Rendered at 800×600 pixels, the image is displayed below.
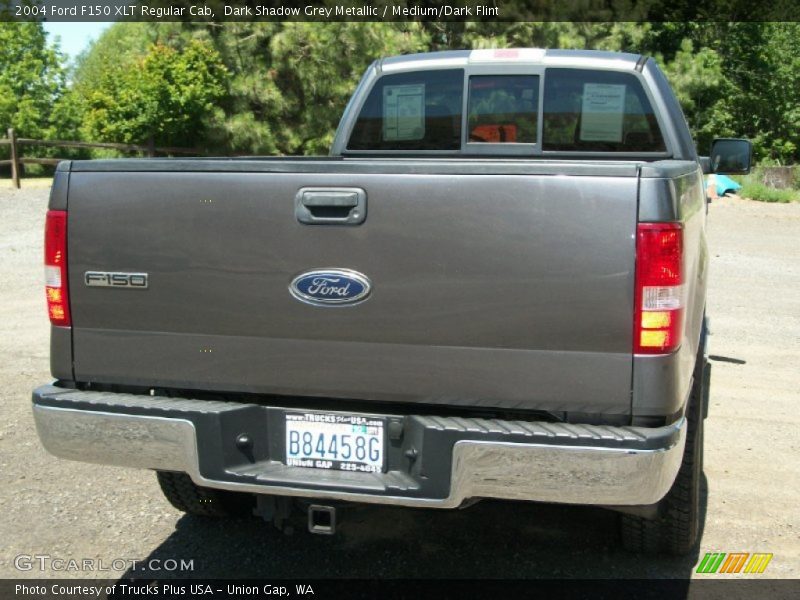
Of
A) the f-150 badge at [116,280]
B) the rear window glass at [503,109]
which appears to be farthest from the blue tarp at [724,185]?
the f-150 badge at [116,280]

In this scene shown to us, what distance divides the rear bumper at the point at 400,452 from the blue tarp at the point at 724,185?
23.3 meters

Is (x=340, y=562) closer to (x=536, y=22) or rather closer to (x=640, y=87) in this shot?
(x=640, y=87)

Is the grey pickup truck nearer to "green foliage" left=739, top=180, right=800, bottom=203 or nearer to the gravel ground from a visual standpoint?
the gravel ground

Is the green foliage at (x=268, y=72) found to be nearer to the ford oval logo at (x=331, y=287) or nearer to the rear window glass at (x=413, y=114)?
the rear window glass at (x=413, y=114)

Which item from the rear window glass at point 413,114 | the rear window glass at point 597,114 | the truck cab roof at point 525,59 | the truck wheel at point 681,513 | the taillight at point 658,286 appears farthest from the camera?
the rear window glass at point 413,114

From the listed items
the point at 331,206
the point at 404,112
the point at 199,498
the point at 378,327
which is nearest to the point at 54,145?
the point at 404,112

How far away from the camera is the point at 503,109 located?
5199mm

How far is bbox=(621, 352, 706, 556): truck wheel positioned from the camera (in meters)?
3.51

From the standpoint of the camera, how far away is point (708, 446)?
5.39 metres

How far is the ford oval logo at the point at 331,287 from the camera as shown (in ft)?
9.84

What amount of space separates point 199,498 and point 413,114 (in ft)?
8.21

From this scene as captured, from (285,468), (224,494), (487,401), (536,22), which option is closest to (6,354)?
(224,494)

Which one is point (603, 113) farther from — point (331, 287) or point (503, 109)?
point (331, 287)

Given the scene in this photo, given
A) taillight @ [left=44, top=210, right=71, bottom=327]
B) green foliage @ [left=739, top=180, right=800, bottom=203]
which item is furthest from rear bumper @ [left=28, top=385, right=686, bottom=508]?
green foliage @ [left=739, top=180, right=800, bottom=203]
